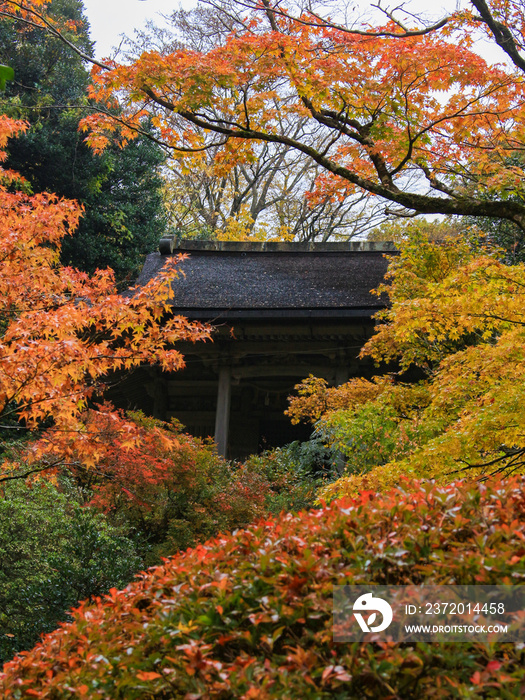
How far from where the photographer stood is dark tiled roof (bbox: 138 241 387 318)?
433 inches

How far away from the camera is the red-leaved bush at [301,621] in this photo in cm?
197

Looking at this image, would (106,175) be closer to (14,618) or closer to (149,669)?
(14,618)

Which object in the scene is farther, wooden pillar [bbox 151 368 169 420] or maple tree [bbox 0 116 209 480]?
wooden pillar [bbox 151 368 169 420]

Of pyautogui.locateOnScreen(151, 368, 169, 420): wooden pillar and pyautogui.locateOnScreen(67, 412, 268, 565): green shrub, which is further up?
pyautogui.locateOnScreen(151, 368, 169, 420): wooden pillar

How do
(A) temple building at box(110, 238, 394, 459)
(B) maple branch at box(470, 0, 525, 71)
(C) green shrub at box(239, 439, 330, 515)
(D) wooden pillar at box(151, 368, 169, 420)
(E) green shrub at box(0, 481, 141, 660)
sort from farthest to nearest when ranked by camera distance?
(D) wooden pillar at box(151, 368, 169, 420) < (A) temple building at box(110, 238, 394, 459) < (C) green shrub at box(239, 439, 330, 515) < (B) maple branch at box(470, 0, 525, 71) < (E) green shrub at box(0, 481, 141, 660)

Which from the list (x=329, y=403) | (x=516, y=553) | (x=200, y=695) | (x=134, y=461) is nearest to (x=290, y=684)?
(x=200, y=695)

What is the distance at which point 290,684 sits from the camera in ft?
6.47

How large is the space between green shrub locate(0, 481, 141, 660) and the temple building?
4142 millimetres

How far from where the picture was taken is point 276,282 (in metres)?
12.4

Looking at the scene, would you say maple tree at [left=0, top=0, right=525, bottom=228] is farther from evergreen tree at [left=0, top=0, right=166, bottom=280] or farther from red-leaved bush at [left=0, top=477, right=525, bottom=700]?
evergreen tree at [left=0, top=0, right=166, bottom=280]

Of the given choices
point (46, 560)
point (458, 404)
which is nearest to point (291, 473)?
point (458, 404)

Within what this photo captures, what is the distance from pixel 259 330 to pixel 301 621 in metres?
9.26

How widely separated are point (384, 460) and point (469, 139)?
4570 mm

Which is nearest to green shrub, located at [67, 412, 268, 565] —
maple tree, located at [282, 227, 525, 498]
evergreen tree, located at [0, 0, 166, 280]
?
maple tree, located at [282, 227, 525, 498]
